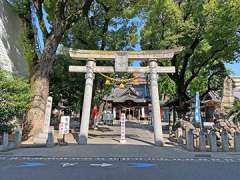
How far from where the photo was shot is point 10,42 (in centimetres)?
2152

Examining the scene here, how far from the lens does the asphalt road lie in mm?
8727

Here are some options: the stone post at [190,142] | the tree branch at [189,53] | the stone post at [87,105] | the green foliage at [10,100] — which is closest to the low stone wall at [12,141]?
the green foliage at [10,100]

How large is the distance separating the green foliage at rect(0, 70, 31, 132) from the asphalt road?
178 inches

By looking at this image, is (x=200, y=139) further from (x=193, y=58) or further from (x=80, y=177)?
(x=193, y=58)

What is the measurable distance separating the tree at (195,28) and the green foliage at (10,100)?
1021 centimetres

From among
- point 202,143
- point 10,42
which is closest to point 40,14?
point 10,42

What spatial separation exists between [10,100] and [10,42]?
257 inches

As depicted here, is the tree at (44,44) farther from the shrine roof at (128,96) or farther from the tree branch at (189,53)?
the shrine roof at (128,96)

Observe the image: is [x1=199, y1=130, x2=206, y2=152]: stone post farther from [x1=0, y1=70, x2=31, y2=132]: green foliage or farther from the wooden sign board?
[x1=0, y1=70, x2=31, y2=132]: green foliage

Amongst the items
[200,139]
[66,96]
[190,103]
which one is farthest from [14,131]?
[190,103]

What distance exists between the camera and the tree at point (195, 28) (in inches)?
918

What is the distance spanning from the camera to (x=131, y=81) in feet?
68.9

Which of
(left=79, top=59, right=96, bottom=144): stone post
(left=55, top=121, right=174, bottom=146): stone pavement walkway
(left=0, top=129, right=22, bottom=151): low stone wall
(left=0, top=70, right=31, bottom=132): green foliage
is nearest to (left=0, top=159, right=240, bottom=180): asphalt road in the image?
(left=0, top=129, right=22, bottom=151): low stone wall

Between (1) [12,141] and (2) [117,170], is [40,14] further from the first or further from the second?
(2) [117,170]
